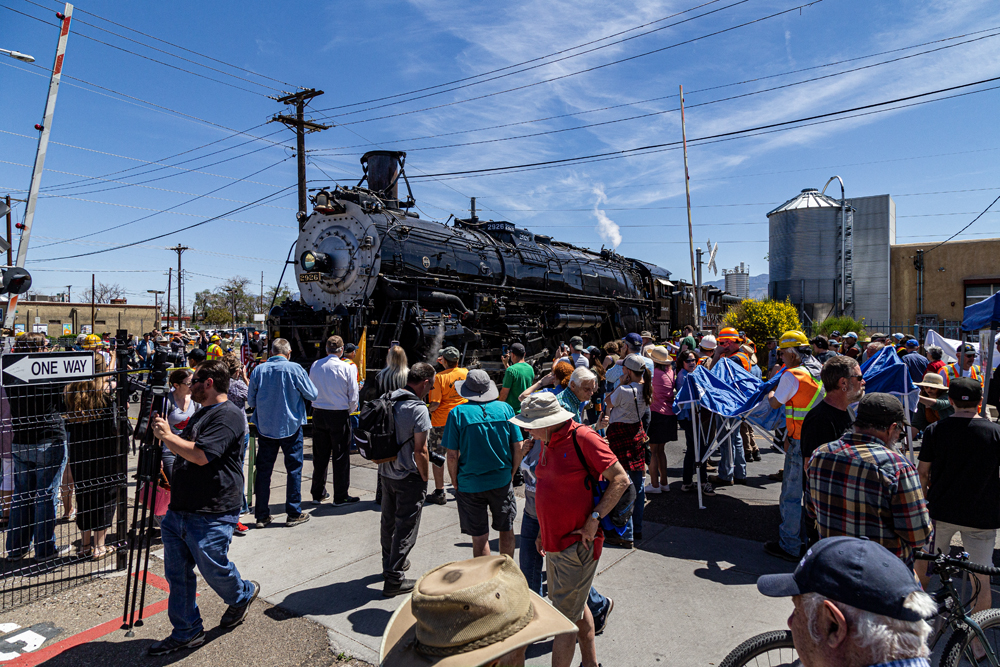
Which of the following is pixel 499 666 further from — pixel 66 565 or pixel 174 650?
pixel 66 565

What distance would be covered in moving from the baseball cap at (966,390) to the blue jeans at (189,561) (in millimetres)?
4783

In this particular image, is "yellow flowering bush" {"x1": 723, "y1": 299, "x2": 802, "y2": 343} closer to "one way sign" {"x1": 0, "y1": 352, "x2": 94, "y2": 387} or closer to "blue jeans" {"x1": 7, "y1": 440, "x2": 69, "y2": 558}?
"one way sign" {"x1": 0, "y1": 352, "x2": 94, "y2": 387}

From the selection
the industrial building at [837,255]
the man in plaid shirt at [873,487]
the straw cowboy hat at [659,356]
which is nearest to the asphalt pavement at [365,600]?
the man in plaid shirt at [873,487]

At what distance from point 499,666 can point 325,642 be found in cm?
268

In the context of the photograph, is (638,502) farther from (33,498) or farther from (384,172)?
(384,172)

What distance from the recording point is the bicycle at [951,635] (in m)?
2.43

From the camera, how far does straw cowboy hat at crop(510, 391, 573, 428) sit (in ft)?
10.1

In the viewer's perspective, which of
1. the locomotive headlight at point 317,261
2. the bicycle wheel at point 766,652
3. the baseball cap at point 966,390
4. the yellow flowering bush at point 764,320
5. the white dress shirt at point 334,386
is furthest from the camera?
the yellow flowering bush at point 764,320

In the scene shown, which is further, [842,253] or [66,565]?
[842,253]

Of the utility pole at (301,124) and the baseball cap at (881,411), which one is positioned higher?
the utility pole at (301,124)

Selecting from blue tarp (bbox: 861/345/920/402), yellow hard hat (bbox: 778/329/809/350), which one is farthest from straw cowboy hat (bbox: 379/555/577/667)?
blue tarp (bbox: 861/345/920/402)

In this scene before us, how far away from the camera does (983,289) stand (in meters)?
25.0

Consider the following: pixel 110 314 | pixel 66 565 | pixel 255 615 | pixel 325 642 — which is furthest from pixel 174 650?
pixel 110 314

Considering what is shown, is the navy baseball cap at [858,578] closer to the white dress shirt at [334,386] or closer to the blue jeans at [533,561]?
the blue jeans at [533,561]
